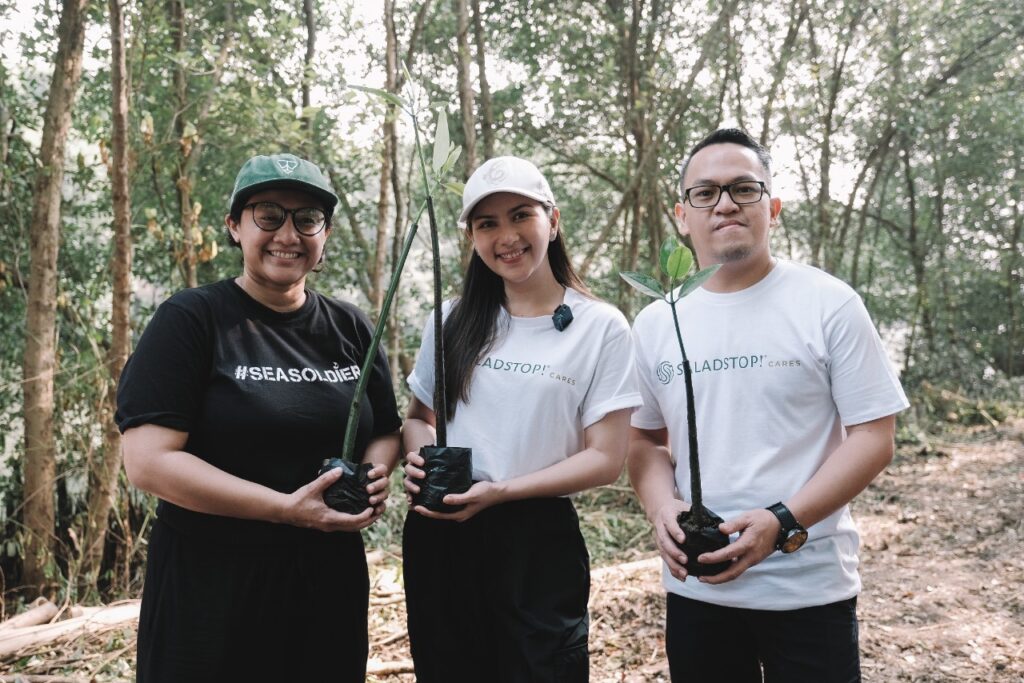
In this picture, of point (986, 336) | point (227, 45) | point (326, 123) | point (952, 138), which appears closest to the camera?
point (227, 45)

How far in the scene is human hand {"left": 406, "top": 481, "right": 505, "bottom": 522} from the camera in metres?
1.53

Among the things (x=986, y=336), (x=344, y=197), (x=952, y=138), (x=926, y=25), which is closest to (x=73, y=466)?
(x=344, y=197)

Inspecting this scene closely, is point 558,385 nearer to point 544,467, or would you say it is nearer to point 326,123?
point 544,467

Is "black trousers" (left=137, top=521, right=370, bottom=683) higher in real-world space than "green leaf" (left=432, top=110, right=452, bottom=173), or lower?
lower

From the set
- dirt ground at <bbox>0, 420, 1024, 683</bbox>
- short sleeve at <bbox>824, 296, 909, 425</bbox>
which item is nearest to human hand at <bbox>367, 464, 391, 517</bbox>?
short sleeve at <bbox>824, 296, 909, 425</bbox>

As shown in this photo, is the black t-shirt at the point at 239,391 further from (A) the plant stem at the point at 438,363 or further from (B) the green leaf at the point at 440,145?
(B) the green leaf at the point at 440,145

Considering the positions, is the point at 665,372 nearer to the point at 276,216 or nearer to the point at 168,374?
the point at 276,216

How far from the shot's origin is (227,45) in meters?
5.46

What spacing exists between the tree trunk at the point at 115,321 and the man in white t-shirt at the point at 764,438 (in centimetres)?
301

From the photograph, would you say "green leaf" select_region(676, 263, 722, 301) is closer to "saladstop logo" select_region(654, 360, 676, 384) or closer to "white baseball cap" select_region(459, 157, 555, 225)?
"saladstop logo" select_region(654, 360, 676, 384)

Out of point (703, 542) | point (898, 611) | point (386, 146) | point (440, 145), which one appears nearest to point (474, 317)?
point (440, 145)

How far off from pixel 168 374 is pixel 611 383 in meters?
0.94

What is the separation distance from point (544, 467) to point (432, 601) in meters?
0.40

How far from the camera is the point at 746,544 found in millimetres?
1399
